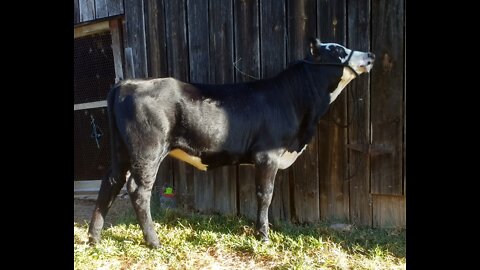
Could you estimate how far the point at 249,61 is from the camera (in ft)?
13.9

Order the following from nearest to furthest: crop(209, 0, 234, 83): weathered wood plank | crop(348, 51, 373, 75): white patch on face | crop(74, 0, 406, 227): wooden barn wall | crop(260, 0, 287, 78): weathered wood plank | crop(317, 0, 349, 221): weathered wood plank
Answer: crop(348, 51, 373, 75): white patch on face < crop(74, 0, 406, 227): wooden barn wall < crop(317, 0, 349, 221): weathered wood plank < crop(260, 0, 287, 78): weathered wood plank < crop(209, 0, 234, 83): weathered wood plank

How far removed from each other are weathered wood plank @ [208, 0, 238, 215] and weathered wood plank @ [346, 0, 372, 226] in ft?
4.41

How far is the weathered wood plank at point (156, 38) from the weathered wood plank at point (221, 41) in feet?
2.20

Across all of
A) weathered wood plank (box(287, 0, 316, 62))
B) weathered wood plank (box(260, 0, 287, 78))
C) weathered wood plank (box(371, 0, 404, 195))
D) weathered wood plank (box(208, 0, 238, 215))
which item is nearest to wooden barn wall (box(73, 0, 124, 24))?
weathered wood plank (box(208, 0, 238, 215))

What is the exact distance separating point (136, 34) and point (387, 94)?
3146mm

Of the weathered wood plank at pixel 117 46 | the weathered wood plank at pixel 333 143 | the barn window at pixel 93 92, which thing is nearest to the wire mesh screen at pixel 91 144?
the barn window at pixel 93 92

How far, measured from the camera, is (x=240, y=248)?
135 inches

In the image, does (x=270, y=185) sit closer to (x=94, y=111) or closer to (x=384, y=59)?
(x=384, y=59)

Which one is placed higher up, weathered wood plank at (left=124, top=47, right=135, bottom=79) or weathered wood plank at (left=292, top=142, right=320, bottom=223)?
weathered wood plank at (left=124, top=47, right=135, bottom=79)

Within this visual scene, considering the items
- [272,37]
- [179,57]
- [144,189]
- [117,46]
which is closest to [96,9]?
[117,46]

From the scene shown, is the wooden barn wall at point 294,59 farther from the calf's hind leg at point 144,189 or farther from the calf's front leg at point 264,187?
the calf's hind leg at point 144,189

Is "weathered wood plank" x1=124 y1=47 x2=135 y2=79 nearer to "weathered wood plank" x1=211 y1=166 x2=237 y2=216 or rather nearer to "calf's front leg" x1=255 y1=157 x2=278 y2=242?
"weathered wood plank" x1=211 y1=166 x2=237 y2=216

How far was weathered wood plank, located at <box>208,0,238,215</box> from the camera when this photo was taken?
4.31 m

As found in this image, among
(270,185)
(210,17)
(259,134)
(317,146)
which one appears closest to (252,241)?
(270,185)
